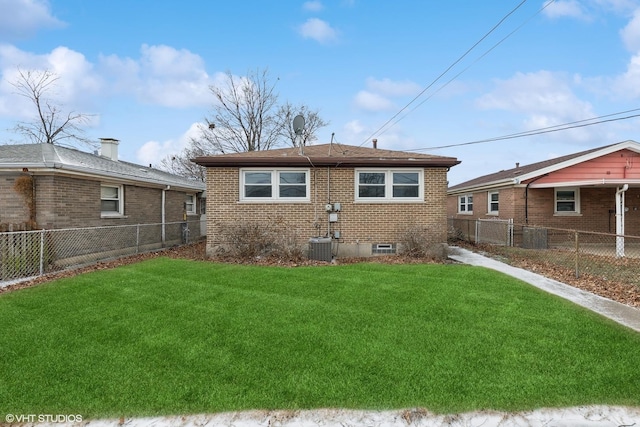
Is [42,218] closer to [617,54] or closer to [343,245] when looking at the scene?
[343,245]

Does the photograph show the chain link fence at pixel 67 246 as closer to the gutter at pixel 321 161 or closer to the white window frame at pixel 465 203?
the gutter at pixel 321 161

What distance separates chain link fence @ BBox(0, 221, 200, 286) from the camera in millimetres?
7969

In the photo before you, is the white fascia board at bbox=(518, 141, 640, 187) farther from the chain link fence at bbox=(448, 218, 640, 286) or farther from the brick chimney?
the brick chimney

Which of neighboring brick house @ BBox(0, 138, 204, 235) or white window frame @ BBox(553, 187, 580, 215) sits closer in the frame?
neighboring brick house @ BBox(0, 138, 204, 235)

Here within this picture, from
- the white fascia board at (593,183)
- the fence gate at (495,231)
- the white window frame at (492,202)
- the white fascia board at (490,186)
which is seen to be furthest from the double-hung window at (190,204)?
the white fascia board at (593,183)

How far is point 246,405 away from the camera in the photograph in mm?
2998

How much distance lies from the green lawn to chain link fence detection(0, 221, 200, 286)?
6.22ft

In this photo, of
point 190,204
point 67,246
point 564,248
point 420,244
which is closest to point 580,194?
point 564,248

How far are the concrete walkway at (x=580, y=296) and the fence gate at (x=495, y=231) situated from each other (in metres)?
4.97

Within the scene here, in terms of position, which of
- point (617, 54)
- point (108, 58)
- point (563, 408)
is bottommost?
point (563, 408)

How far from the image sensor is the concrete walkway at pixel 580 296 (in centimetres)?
530

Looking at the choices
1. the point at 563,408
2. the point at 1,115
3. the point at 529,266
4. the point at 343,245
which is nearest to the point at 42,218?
the point at 343,245

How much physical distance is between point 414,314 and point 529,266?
21.1ft

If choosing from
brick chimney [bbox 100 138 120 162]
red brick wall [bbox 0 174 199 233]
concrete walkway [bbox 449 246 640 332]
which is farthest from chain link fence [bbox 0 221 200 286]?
concrete walkway [bbox 449 246 640 332]
